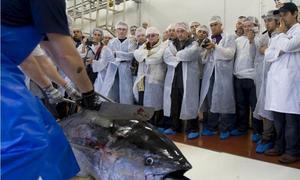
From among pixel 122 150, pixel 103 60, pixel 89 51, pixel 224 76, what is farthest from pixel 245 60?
pixel 122 150

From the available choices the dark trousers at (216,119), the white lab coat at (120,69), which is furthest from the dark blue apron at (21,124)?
the white lab coat at (120,69)

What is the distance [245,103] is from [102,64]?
219cm

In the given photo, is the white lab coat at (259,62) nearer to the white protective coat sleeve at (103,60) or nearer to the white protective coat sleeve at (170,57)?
the white protective coat sleeve at (170,57)

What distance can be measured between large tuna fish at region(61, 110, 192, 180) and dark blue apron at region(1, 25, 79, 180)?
24 centimetres

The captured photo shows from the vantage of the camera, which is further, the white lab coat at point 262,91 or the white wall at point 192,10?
the white wall at point 192,10

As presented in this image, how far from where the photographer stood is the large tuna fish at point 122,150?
1.39m

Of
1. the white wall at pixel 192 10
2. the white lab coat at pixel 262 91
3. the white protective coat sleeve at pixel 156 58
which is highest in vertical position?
the white wall at pixel 192 10

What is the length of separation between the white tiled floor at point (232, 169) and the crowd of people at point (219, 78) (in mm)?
317

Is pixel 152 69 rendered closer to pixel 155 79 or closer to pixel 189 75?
pixel 155 79

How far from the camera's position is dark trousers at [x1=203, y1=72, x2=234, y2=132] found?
14.6 ft

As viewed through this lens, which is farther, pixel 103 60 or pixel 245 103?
pixel 103 60

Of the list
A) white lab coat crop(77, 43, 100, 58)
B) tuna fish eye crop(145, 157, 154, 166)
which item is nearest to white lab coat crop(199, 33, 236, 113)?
white lab coat crop(77, 43, 100, 58)

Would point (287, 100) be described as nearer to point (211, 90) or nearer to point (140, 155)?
point (211, 90)

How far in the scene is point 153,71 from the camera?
190 inches
